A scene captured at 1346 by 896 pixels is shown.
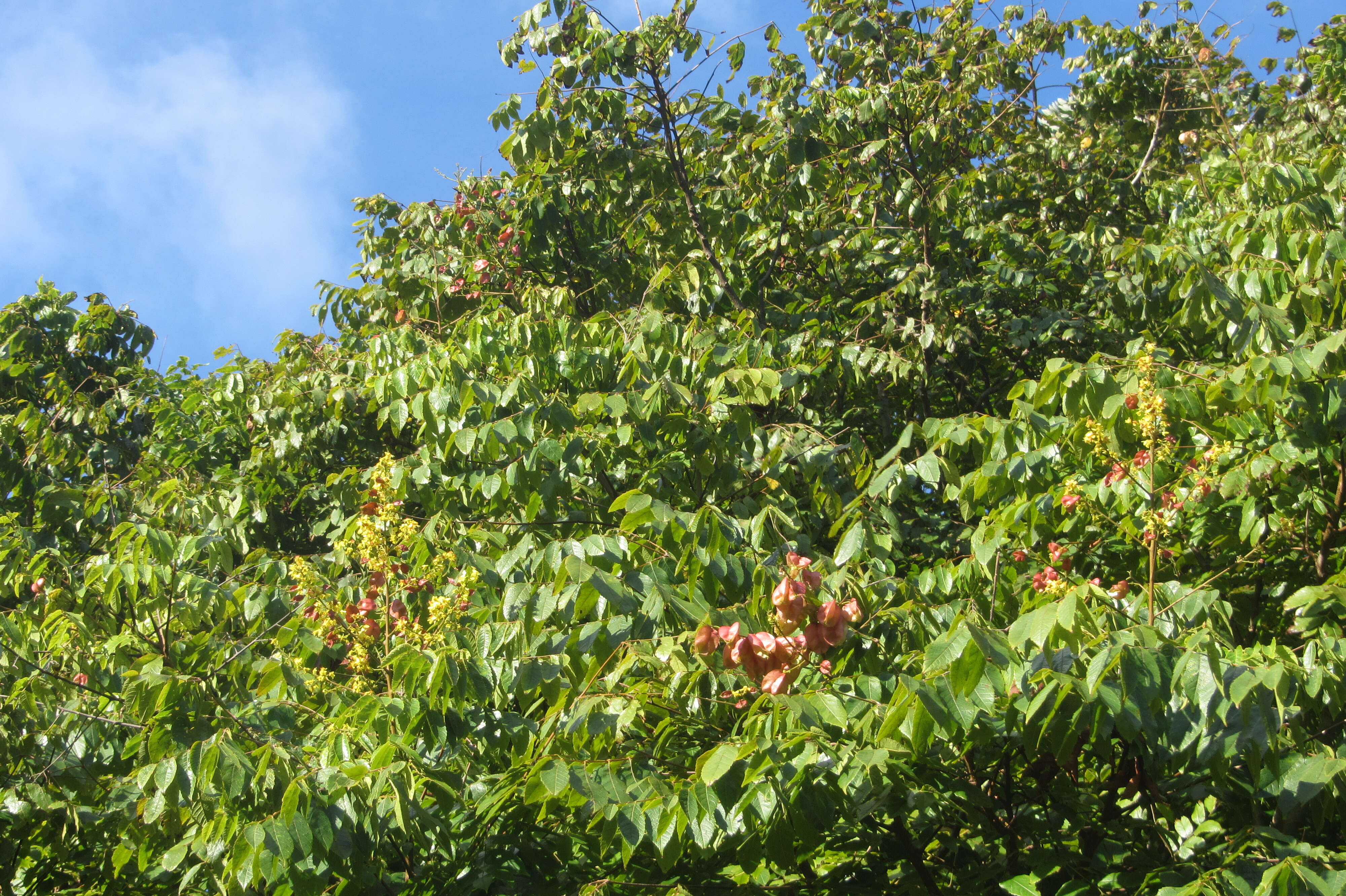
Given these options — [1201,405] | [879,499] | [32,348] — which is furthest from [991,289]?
[32,348]

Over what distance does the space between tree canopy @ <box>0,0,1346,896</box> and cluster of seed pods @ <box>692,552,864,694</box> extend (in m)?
0.01

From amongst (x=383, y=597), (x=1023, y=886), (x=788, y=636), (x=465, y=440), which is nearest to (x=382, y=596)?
(x=383, y=597)

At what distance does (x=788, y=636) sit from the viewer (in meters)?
2.58

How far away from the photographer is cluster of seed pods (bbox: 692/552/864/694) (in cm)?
251

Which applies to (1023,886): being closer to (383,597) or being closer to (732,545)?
(732,545)

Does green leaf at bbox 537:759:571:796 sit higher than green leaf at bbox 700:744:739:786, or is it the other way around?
green leaf at bbox 537:759:571:796

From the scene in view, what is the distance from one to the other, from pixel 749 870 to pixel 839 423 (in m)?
4.10

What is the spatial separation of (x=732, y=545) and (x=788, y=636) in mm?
379

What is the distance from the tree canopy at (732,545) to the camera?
216 centimetres

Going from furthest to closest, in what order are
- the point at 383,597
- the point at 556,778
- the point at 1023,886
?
1. the point at 383,597
2. the point at 1023,886
3. the point at 556,778

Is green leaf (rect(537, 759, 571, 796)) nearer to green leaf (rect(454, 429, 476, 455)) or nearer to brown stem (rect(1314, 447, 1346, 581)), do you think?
green leaf (rect(454, 429, 476, 455))

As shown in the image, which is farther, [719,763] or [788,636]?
[788,636]

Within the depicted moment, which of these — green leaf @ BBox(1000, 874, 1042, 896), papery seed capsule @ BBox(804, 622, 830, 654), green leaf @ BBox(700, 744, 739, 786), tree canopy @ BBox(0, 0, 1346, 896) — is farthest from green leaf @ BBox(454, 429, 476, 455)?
green leaf @ BBox(1000, 874, 1042, 896)

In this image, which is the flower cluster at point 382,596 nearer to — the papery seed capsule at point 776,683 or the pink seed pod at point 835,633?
the papery seed capsule at point 776,683
